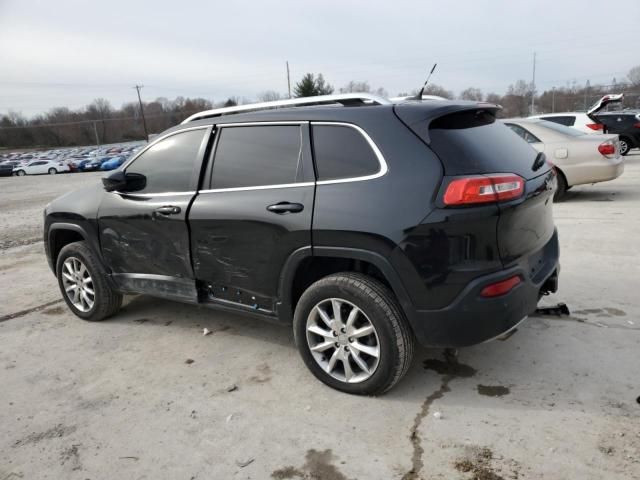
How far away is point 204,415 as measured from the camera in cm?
308

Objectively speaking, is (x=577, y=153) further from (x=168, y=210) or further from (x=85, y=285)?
(x=85, y=285)

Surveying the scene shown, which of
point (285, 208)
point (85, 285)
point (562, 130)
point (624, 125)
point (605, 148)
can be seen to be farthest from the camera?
point (624, 125)

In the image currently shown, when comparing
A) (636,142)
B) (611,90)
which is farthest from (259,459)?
(611,90)

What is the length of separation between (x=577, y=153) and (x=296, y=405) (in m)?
7.47

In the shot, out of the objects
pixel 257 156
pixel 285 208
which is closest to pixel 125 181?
pixel 257 156

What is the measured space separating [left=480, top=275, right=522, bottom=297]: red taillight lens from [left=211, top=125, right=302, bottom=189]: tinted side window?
→ 133cm

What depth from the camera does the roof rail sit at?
3.30 m

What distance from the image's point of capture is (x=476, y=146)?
2943mm

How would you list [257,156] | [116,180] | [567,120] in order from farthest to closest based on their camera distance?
[567,120]
[116,180]
[257,156]

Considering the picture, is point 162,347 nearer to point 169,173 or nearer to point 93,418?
point 93,418

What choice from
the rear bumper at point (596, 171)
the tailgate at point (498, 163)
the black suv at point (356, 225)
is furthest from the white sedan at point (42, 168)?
the tailgate at point (498, 163)

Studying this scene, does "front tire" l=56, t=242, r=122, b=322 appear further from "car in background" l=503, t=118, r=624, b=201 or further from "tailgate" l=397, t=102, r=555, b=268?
"car in background" l=503, t=118, r=624, b=201

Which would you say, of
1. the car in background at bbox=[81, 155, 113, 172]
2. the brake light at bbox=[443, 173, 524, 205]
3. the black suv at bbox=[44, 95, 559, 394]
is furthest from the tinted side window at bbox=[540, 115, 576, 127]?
the car in background at bbox=[81, 155, 113, 172]

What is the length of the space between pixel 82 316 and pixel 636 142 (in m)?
17.1
